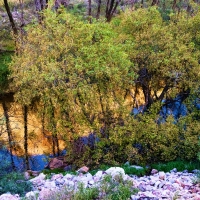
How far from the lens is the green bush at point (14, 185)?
10.8 metres

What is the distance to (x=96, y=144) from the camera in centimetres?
1616

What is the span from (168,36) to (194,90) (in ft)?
11.8

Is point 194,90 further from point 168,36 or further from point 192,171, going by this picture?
point 192,171

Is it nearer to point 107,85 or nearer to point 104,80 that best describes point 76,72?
point 104,80

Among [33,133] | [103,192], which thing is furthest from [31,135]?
[103,192]

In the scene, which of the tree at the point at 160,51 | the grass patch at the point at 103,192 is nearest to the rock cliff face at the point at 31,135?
the tree at the point at 160,51

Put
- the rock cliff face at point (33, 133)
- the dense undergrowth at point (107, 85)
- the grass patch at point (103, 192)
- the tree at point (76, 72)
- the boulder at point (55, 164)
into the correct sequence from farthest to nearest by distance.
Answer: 1. the rock cliff face at point (33, 133)
2. the boulder at point (55, 164)
3. the tree at point (76, 72)
4. the dense undergrowth at point (107, 85)
5. the grass patch at point (103, 192)

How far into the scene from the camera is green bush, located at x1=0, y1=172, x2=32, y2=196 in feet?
35.5

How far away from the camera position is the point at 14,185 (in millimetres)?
11031

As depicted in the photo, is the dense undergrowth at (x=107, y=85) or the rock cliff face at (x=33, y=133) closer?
the dense undergrowth at (x=107, y=85)

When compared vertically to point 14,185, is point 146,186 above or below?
above

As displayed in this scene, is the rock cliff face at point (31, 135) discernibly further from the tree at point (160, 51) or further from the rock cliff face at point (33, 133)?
the tree at point (160, 51)

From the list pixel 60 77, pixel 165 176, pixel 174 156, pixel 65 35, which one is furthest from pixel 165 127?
pixel 65 35

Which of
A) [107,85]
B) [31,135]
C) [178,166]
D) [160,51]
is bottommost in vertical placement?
[31,135]
